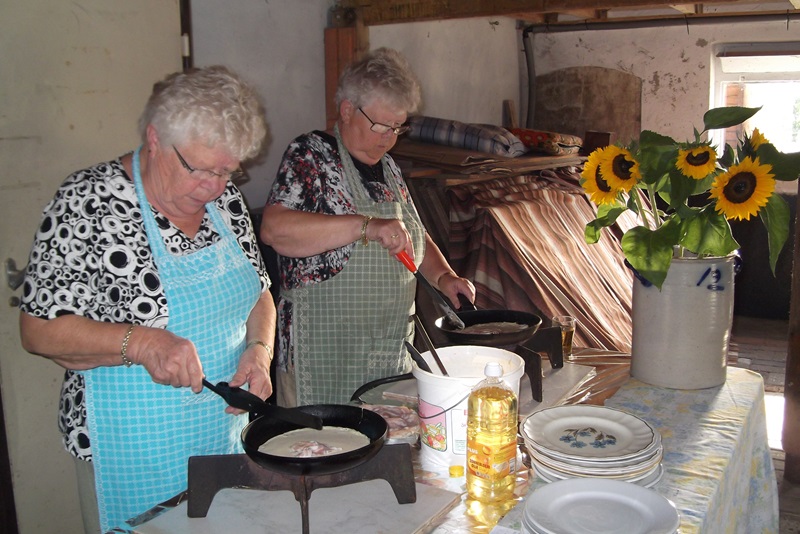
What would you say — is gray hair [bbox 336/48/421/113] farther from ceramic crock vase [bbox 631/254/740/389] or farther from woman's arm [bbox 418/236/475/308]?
ceramic crock vase [bbox 631/254/740/389]

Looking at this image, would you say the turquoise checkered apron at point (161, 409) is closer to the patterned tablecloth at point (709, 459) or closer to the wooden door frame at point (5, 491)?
the patterned tablecloth at point (709, 459)

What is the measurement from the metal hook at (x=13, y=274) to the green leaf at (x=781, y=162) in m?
2.32

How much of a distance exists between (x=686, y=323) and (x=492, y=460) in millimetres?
895

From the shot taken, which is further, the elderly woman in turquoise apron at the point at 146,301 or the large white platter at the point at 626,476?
the elderly woman in turquoise apron at the point at 146,301

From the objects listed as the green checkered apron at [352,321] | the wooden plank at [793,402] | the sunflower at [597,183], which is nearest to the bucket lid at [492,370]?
the sunflower at [597,183]

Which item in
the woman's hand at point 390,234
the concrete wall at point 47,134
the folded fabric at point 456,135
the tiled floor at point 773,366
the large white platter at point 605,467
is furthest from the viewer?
the folded fabric at point 456,135

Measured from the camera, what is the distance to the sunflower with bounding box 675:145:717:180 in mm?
1902

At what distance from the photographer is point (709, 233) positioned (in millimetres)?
2010

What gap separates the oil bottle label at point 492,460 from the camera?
150cm

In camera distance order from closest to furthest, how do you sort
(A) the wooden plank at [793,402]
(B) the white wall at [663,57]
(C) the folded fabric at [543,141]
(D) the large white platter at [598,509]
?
(D) the large white platter at [598,509]
(A) the wooden plank at [793,402]
(C) the folded fabric at [543,141]
(B) the white wall at [663,57]

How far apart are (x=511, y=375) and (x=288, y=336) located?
3.84 ft

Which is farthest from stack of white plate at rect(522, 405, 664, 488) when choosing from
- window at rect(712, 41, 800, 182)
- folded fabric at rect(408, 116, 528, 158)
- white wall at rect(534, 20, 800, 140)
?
white wall at rect(534, 20, 800, 140)

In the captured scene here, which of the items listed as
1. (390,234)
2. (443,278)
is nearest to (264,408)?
(390,234)

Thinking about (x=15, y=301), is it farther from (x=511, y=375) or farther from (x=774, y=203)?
(x=774, y=203)
